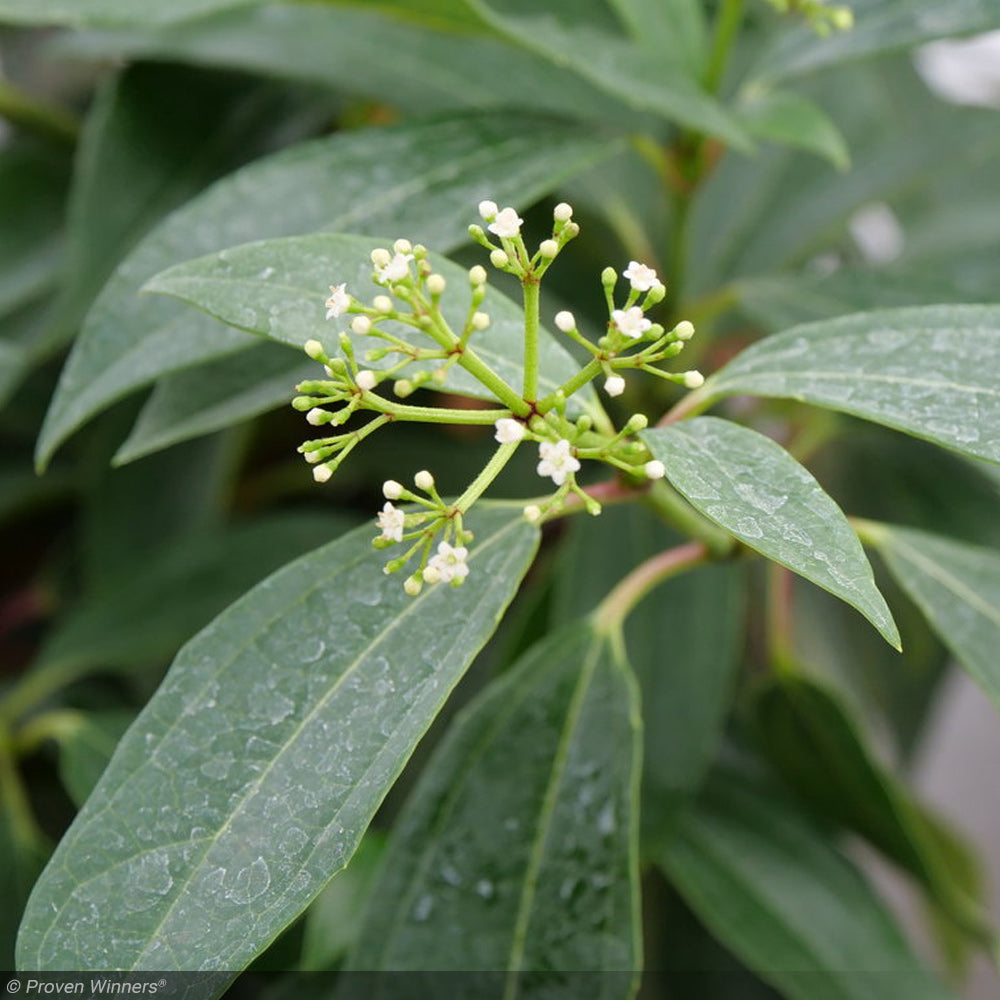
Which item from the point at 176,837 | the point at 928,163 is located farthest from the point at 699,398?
the point at 928,163

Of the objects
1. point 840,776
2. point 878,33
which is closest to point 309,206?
point 878,33

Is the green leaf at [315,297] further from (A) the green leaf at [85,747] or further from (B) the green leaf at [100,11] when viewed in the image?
(A) the green leaf at [85,747]

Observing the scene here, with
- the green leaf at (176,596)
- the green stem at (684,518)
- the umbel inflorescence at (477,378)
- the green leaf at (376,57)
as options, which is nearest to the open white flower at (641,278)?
the umbel inflorescence at (477,378)

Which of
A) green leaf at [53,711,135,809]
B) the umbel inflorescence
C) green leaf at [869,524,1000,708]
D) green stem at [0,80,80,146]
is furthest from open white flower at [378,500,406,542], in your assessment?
green stem at [0,80,80,146]

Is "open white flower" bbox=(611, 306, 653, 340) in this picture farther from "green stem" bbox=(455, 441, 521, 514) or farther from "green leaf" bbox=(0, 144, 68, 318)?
"green leaf" bbox=(0, 144, 68, 318)

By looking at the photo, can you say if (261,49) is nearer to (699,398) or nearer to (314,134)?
(314,134)

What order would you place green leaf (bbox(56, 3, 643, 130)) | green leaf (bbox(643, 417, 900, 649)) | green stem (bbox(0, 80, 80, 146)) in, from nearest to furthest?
green leaf (bbox(643, 417, 900, 649)) < green leaf (bbox(56, 3, 643, 130)) < green stem (bbox(0, 80, 80, 146))
